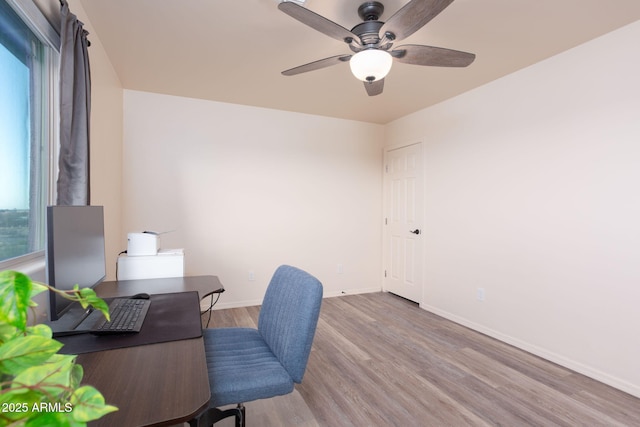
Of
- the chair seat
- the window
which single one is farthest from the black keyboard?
the window

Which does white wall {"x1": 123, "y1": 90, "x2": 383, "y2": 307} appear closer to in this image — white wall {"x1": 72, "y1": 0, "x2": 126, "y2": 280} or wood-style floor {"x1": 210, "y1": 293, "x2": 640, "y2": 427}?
white wall {"x1": 72, "y1": 0, "x2": 126, "y2": 280}

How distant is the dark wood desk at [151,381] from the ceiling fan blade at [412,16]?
1714 mm

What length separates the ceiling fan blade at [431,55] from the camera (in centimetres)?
187

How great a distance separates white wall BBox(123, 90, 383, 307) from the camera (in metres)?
3.42

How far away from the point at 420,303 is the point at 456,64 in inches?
108

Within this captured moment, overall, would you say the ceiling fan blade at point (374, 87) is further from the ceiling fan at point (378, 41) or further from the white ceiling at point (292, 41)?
the white ceiling at point (292, 41)

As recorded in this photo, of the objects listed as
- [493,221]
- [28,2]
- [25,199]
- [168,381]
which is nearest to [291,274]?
[168,381]

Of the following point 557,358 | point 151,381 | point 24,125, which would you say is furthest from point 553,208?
point 24,125

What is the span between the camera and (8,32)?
1478 millimetres

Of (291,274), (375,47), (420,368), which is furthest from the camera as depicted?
(420,368)

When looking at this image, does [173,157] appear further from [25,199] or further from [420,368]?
[420,368]

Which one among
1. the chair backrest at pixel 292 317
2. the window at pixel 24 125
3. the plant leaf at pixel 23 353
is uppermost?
the window at pixel 24 125

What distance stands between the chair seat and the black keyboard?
359mm

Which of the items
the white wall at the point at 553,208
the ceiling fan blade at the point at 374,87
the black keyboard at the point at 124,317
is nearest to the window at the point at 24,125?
the black keyboard at the point at 124,317
